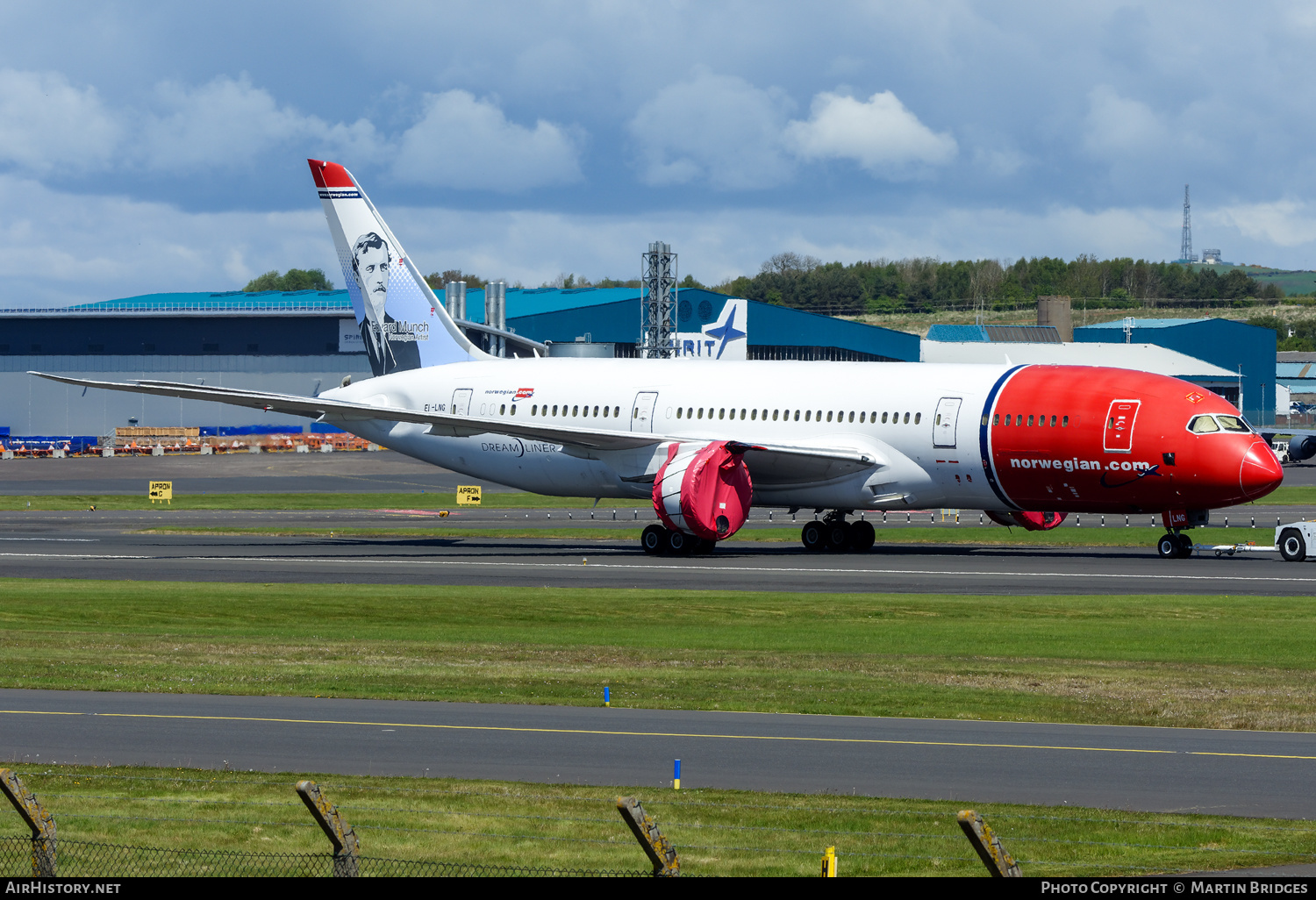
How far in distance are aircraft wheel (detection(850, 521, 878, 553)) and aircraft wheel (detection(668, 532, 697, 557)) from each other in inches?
198

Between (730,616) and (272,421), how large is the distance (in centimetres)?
12606

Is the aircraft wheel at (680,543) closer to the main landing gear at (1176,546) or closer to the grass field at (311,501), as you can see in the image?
the main landing gear at (1176,546)

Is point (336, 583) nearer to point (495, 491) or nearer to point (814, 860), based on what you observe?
point (814, 860)

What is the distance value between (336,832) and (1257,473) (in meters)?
34.8

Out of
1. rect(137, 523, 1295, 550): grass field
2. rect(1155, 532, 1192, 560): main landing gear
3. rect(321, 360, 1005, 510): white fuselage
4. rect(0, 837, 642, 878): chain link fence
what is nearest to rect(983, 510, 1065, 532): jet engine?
rect(137, 523, 1295, 550): grass field

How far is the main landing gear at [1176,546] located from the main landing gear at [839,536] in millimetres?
8335

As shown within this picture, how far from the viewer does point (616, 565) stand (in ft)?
139

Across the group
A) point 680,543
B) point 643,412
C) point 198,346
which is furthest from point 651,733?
point 198,346

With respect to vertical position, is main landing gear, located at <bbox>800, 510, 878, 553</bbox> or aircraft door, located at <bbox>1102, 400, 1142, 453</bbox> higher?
aircraft door, located at <bbox>1102, 400, 1142, 453</bbox>

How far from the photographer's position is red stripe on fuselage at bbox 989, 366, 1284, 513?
4022cm

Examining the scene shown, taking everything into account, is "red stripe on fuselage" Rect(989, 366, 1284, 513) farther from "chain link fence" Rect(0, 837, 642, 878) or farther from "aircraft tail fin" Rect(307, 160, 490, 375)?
"chain link fence" Rect(0, 837, 642, 878)

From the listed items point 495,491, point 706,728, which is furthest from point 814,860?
point 495,491

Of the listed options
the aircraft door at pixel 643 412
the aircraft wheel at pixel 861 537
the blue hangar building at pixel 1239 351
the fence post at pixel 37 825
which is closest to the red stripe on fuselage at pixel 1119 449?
the aircraft wheel at pixel 861 537

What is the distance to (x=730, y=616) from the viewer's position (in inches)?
1233
